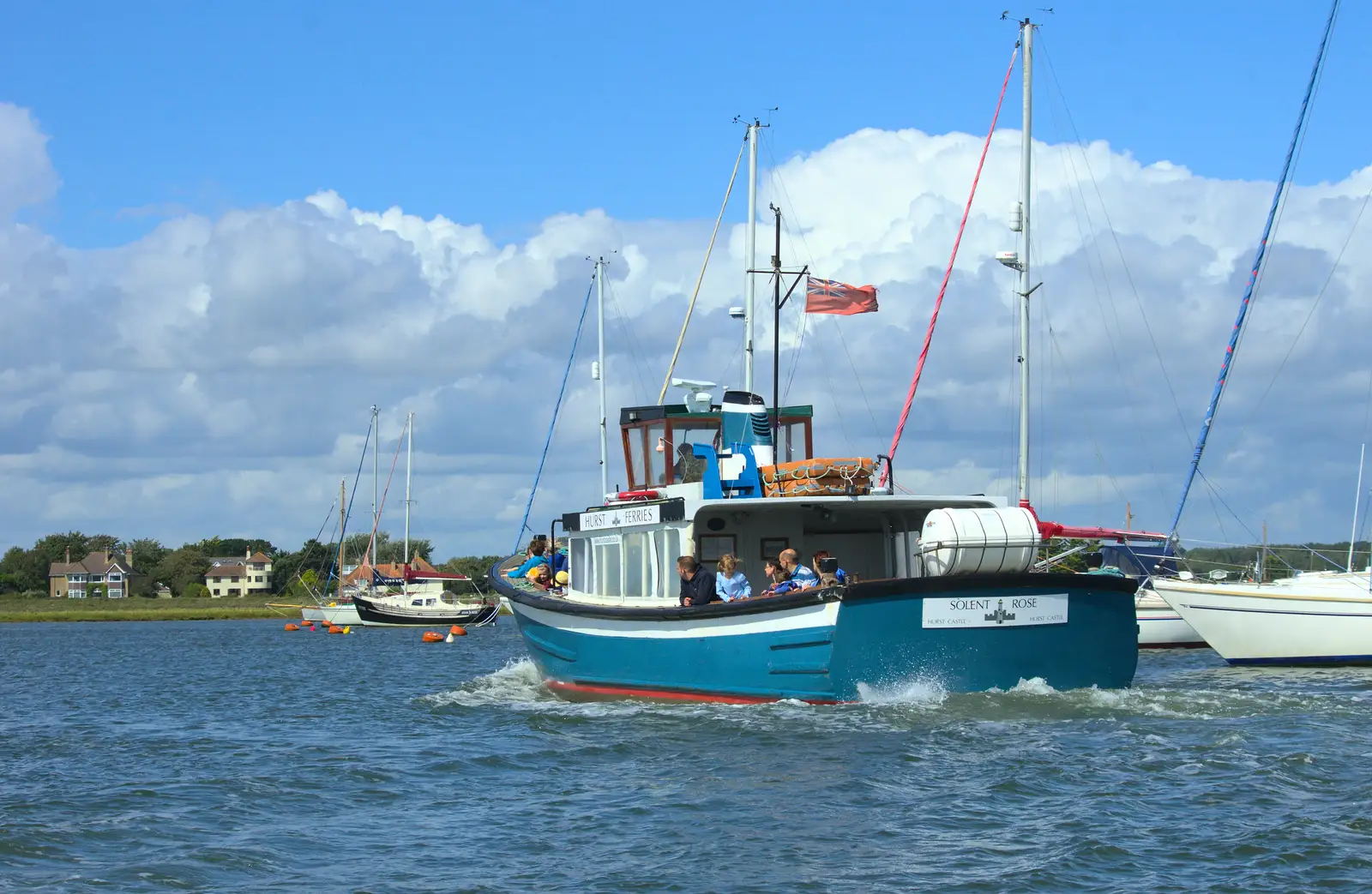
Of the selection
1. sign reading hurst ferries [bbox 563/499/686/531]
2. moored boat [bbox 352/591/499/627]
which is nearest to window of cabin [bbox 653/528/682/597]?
sign reading hurst ferries [bbox 563/499/686/531]

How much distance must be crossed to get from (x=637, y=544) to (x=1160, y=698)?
6880mm

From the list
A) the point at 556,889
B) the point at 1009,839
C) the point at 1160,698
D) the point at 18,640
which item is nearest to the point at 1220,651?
the point at 1160,698

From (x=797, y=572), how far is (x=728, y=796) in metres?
4.76

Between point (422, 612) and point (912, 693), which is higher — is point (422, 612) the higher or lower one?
the lower one

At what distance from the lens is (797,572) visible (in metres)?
16.1

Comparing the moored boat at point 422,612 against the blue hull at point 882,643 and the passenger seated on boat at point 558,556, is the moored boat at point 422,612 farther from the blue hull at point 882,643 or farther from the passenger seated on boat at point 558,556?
the blue hull at point 882,643

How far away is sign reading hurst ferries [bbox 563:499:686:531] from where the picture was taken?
18.0 m

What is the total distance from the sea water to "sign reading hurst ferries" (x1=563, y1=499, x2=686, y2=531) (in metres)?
2.42

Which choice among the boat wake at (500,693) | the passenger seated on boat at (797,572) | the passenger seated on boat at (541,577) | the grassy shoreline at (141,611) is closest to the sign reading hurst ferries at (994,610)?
the passenger seated on boat at (797,572)

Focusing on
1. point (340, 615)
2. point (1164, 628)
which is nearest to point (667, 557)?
point (1164, 628)

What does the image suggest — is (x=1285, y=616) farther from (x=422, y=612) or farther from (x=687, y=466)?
(x=422, y=612)

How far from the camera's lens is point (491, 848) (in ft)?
34.0

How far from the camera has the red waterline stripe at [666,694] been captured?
15984 mm

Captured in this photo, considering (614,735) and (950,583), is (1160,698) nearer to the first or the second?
(950,583)
